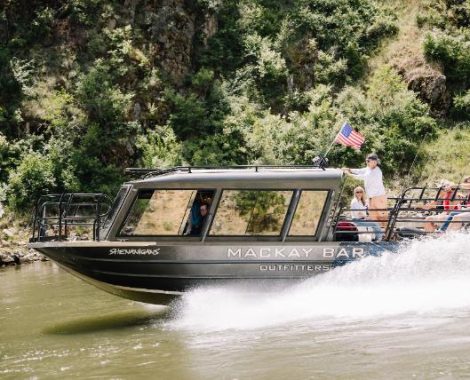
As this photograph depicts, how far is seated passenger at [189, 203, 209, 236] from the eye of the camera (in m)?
10.1

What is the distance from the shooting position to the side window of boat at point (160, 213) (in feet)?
33.1

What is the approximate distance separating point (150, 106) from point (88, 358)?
20.1m

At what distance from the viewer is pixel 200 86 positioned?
28.7 m

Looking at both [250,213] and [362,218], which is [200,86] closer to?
[362,218]

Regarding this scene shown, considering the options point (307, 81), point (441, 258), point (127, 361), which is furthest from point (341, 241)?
point (307, 81)

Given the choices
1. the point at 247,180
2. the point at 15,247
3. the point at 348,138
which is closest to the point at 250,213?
the point at 247,180

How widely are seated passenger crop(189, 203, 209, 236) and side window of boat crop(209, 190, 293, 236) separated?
0.17 m

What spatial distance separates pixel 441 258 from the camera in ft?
33.4

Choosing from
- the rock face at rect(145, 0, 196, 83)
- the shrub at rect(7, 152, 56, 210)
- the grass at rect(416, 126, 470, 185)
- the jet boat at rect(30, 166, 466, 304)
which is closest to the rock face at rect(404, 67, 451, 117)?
the grass at rect(416, 126, 470, 185)

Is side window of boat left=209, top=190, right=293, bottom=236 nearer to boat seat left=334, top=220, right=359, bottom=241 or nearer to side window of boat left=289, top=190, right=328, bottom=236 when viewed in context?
side window of boat left=289, top=190, right=328, bottom=236

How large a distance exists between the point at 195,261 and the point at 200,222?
639mm

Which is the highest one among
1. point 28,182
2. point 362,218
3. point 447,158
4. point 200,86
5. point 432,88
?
point 432,88

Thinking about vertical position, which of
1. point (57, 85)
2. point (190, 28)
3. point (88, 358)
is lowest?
point (88, 358)

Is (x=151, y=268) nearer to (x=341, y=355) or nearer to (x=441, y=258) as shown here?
(x=341, y=355)
